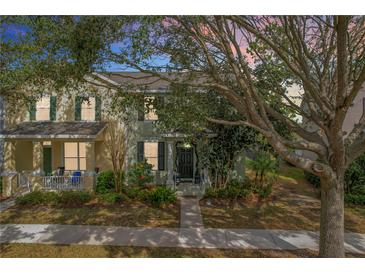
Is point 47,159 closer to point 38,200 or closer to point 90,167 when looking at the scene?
point 90,167

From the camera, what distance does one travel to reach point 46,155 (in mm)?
14219

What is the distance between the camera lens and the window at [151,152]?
1412cm

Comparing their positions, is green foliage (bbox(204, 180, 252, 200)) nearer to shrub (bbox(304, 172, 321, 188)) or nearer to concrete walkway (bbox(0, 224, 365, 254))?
concrete walkway (bbox(0, 224, 365, 254))

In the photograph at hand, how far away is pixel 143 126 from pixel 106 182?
3.63 meters

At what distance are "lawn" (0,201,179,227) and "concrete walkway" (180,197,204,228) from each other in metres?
0.23

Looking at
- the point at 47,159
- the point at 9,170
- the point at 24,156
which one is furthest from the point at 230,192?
the point at 24,156

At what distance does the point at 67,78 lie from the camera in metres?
5.89

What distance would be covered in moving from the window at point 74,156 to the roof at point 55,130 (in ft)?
6.25

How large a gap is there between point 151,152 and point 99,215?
580cm

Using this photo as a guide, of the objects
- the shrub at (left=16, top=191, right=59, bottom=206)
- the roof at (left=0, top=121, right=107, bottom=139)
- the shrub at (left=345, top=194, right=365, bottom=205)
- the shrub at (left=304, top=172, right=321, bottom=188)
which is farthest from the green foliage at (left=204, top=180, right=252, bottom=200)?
the shrub at (left=16, top=191, right=59, bottom=206)

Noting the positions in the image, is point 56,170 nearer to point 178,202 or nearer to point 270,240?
point 178,202

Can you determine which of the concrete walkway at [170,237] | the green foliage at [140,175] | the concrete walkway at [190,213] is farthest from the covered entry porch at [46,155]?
the concrete walkway at [190,213]

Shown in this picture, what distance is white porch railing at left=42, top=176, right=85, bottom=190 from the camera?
12273 millimetres

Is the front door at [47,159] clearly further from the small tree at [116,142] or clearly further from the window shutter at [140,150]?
the window shutter at [140,150]
